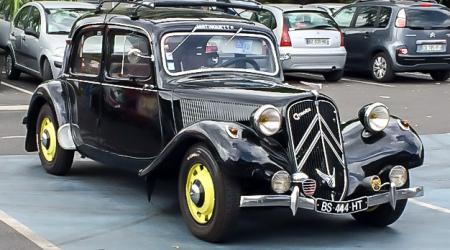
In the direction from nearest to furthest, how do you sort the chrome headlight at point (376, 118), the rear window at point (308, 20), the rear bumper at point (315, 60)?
the chrome headlight at point (376, 118), the rear bumper at point (315, 60), the rear window at point (308, 20)

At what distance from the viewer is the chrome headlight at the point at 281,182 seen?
22.3 ft

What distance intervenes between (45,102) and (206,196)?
3.15 m

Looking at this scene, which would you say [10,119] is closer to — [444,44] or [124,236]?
[124,236]

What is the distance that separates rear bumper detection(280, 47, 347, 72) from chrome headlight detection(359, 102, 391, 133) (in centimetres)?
1095

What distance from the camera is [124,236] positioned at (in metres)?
7.21

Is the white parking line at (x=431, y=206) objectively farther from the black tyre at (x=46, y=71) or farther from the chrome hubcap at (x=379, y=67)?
the chrome hubcap at (x=379, y=67)

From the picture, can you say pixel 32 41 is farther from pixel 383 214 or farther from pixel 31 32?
pixel 383 214

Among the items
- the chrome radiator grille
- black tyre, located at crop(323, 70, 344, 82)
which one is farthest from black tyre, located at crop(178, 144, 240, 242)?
black tyre, located at crop(323, 70, 344, 82)

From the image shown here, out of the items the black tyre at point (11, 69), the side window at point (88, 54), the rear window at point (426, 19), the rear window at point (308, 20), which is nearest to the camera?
the side window at point (88, 54)

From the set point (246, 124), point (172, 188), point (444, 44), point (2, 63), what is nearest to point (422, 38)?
point (444, 44)

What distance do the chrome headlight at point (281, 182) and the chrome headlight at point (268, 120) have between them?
345 mm

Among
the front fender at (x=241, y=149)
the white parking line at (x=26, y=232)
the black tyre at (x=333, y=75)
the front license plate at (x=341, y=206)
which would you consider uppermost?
the front fender at (x=241, y=149)

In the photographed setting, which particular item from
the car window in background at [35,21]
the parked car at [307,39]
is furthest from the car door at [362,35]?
the car window in background at [35,21]

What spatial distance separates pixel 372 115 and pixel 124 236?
217 centimetres
